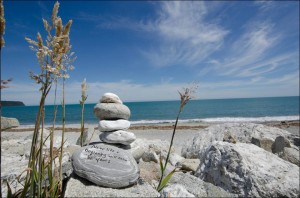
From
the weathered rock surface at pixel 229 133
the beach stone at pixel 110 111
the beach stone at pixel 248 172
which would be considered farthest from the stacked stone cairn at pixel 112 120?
the weathered rock surface at pixel 229 133

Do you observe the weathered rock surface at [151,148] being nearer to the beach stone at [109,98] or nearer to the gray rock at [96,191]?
the beach stone at [109,98]

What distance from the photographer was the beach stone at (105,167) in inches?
148

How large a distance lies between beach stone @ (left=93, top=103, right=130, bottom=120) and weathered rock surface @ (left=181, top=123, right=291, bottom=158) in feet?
Answer: 12.5

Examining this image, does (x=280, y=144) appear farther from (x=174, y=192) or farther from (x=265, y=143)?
(x=174, y=192)

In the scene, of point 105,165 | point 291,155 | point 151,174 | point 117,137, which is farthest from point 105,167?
point 291,155

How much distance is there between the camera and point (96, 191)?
355 cm

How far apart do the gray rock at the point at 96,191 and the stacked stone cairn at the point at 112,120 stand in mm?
1464

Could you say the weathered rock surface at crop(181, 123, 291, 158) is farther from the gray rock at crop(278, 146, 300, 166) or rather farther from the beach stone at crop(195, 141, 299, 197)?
the beach stone at crop(195, 141, 299, 197)

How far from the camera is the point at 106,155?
4.18 meters

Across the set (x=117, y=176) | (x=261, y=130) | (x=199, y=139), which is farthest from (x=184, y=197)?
(x=261, y=130)

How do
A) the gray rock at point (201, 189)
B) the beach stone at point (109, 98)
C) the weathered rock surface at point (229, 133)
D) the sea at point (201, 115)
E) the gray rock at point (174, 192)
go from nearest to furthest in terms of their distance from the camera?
the gray rock at point (174, 192), the gray rock at point (201, 189), the beach stone at point (109, 98), the weathered rock surface at point (229, 133), the sea at point (201, 115)

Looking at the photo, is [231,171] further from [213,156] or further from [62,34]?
[62,34]

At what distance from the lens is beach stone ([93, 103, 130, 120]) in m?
5.28

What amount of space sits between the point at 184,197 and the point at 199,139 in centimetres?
601
